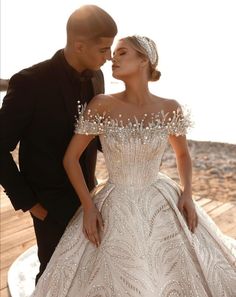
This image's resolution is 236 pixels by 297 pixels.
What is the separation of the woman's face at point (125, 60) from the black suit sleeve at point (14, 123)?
1.42ft

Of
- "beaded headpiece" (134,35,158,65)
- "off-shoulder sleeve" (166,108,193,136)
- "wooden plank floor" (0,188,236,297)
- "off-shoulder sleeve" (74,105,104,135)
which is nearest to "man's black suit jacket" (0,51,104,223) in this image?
"off-shoulder sleeve" (74,105,104,135)

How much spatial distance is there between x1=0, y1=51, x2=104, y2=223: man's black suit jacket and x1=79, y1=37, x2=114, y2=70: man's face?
152 mm

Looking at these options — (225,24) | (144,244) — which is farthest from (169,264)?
(225,24)

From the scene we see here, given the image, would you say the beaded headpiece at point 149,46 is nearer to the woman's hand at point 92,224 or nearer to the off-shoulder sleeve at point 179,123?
the off-shoulder sleeve at point 179,123

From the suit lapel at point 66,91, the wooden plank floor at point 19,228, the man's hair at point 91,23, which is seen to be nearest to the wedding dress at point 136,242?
the suit lapel at point 66,91

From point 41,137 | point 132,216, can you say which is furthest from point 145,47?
point 132,216

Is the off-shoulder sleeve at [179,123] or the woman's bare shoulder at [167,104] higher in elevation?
the woman's bare shoulder at [167,104]

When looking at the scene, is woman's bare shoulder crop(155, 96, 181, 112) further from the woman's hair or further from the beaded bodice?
the woman's hair

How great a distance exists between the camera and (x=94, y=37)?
6.80 feet

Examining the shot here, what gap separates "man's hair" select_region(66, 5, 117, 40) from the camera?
207cm

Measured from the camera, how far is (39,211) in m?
2.33

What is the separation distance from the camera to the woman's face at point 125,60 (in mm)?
2121

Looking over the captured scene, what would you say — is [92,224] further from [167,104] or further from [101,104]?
[167,104]

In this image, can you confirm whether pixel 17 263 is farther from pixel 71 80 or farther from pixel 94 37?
pixel 94 37
